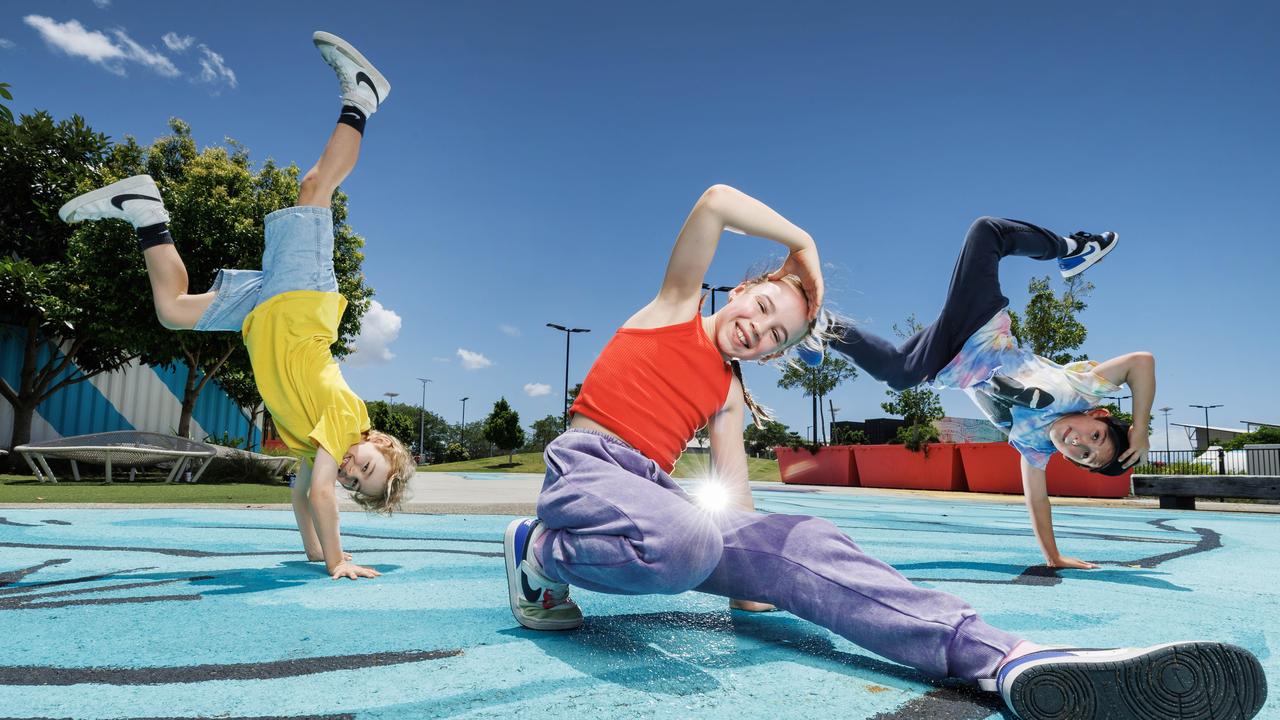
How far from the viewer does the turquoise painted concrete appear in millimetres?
1486

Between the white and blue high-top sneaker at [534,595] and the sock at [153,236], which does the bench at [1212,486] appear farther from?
the sock at [153,236]

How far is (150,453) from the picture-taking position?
11.5m

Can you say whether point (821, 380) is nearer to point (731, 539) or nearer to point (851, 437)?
point (851, 437)

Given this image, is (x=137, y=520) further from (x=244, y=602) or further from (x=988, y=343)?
(x=988, y=343)

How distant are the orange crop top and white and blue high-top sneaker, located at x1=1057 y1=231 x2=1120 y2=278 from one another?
2.99m

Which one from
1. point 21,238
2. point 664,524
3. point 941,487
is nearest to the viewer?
point 664,524

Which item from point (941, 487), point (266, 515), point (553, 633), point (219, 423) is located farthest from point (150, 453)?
point (941, 487)

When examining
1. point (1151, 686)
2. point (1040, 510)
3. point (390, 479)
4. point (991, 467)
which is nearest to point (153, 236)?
point (390, 479)

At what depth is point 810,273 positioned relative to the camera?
6.85 ft

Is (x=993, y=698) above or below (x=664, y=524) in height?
below

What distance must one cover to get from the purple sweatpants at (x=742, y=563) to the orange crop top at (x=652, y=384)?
0.13 metres

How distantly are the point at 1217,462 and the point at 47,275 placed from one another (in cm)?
2827

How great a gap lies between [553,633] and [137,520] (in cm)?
483

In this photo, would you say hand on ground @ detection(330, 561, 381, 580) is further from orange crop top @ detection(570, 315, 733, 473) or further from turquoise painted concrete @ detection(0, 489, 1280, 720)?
orange crop top @ detection(570, 315, 733, 473)
